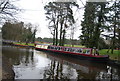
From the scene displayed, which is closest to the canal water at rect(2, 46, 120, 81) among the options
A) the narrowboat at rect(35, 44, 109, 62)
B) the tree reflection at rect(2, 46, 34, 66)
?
the tree reflection at rect(2, 46, 34, 66)

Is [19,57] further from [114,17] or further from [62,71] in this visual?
[114,17]

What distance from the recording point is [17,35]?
1969 inches

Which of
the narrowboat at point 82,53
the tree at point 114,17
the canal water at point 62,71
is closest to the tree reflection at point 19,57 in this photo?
the canal water at point 62,71

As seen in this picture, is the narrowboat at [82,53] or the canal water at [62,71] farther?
the narrowboat at [82,53]

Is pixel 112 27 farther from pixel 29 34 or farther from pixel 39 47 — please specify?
pixel 29 34

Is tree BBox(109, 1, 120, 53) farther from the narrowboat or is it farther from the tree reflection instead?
the tree reflection

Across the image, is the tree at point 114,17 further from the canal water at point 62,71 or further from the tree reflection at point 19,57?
the tree reflection at point 19,57

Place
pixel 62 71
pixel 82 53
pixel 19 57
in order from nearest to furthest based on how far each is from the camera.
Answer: pixel 62 71
pixel 19 57
pixel 82 53

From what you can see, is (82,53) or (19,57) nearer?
(19,57)

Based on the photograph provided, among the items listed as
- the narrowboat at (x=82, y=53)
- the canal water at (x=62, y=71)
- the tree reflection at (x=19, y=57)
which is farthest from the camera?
the narrowboat at (x=82, y=53)

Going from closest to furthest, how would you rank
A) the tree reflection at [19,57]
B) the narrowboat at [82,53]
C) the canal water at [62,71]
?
the canal water at [62,71] < the tree reflection at [19,57] < the narrowboat at [82,53]

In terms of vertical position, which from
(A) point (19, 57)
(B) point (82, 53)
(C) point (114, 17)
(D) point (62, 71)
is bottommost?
(D) point (62, 71)

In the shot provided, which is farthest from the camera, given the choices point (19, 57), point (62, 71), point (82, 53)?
point (82, 53)

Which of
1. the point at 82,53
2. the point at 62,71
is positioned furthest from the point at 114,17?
the point at 62,71
